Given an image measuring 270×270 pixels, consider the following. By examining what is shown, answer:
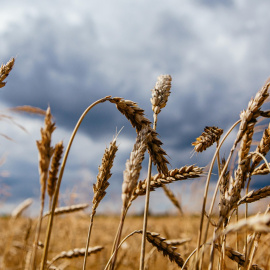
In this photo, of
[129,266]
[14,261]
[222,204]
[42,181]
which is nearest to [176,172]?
[222,204]

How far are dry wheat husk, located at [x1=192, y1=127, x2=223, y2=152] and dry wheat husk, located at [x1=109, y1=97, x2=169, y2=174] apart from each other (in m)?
0.32

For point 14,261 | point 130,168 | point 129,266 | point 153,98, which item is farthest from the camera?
point 14,261

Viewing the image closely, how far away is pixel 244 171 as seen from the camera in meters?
1.43

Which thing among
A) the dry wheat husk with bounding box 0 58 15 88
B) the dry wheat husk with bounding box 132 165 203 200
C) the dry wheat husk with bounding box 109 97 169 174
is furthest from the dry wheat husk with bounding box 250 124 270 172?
the dry wheat husk with bounding box 0 58 15 88

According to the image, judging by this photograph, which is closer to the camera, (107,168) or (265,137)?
(107,168)

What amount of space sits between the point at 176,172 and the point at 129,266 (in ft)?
12.4

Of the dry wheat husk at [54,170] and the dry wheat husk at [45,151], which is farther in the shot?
the dry wheat husk at [54,170]

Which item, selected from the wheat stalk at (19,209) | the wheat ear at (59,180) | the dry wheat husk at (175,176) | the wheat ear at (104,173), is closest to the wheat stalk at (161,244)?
the dry wheat husk at (175,176)

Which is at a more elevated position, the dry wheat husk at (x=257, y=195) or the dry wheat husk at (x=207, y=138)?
the dry wheat husk at (x=207, y=138)

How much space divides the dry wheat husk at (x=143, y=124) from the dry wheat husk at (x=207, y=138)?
0.32 metres

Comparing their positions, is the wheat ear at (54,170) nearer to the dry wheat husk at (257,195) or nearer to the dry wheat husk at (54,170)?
the dry wheat husk at (54,170)

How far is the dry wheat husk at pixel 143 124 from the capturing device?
53.1 inches

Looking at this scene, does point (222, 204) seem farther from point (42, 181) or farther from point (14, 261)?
point (14, 261)

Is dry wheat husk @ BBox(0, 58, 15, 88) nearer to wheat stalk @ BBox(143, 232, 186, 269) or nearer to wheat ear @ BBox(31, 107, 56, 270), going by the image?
wheat ear @ BBox(31, 107, 56, 270)
